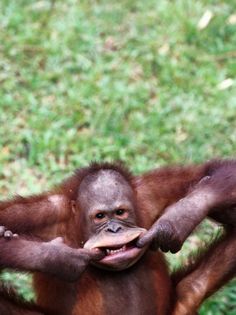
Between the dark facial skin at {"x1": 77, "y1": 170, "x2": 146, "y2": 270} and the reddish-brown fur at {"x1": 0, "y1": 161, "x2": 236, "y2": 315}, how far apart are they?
90 mm

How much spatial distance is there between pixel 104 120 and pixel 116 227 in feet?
8.05

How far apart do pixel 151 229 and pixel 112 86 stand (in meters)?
2.81

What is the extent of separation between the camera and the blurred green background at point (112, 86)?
632cm

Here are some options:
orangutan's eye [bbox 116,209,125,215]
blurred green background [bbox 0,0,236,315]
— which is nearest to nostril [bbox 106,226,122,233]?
orangutan's eye [bbox 116,209,125,215]

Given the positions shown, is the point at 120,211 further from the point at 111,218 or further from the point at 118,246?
the point at 118,246

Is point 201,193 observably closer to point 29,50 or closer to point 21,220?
point 21,220

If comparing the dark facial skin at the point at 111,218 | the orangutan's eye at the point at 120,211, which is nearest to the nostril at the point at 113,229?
the dark facial skin at the point at 111,218

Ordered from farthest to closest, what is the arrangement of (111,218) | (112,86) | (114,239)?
(112,86) < (111,218) < (114,239)

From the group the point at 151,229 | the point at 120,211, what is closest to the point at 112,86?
the point at 120,211

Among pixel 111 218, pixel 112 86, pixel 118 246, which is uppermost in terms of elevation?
pixel 112 86

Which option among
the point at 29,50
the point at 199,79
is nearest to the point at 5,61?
the point at 29,50

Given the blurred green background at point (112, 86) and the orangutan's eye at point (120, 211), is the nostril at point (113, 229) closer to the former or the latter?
the orangutan's eye at point (120, 211)

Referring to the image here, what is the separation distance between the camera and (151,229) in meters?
4.25

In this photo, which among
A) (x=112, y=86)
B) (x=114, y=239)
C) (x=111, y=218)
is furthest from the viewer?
(x=112, y=86)
